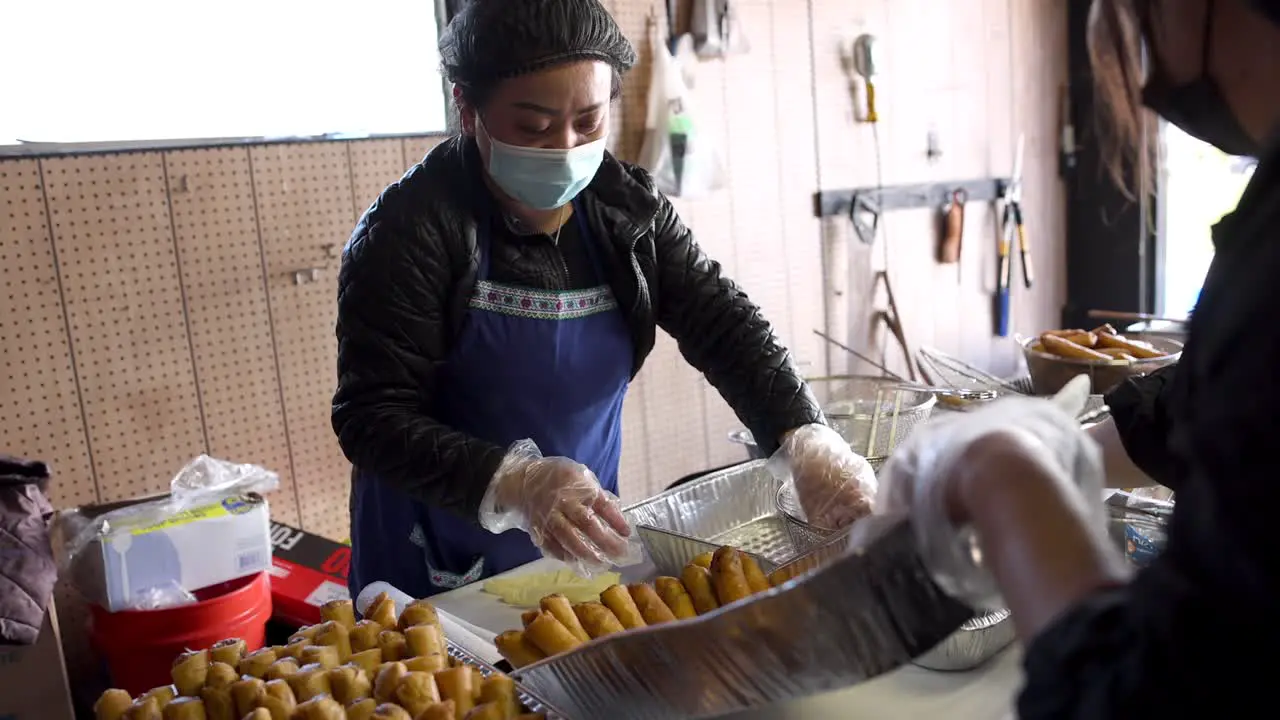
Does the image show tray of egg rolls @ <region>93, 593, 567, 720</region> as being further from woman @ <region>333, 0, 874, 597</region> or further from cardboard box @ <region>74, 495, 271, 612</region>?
cardboard box @ <region>74, 495, 271, 612</region>

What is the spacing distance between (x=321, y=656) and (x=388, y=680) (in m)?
0.12

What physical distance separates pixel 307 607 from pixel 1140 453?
6.89 ft

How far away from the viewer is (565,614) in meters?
1.23

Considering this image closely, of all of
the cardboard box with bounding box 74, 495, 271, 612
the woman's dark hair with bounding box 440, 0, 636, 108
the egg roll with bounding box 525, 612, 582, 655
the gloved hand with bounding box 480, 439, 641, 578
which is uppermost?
the woman's dark hair with bounding box 440, 0, 636, 108

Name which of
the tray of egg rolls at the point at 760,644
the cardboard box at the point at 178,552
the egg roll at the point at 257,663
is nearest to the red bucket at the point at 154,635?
the cardboard box at the point at 178,552

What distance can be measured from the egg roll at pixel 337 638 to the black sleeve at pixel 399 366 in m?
0.33

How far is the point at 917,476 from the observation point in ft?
2.40

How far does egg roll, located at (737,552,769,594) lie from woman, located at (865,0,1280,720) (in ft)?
1.64

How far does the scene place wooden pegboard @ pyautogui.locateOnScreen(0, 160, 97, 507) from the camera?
228cm

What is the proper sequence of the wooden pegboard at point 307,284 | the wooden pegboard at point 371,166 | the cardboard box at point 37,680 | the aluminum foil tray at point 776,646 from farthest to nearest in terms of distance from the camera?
the wooden pegboard at point 371,166 < the wooden pegboard at point 307,284 < the cardboard box at point 37,680 < the aluminum foil tray at point 776,646

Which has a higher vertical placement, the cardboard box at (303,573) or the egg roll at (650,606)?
the egg roll at (650,606)

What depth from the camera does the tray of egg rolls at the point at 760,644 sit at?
0.80 meters

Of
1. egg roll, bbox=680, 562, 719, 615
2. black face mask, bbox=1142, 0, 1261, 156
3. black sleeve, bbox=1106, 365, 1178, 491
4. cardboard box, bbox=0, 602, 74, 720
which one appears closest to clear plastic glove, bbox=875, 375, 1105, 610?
black face mask, bbox=1142, 0, 1261, 156

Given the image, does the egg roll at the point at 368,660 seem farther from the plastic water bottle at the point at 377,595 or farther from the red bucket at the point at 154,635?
the red bucket at the point at 154,635
